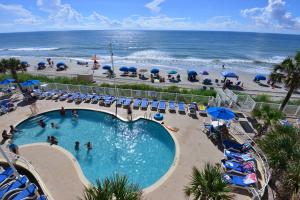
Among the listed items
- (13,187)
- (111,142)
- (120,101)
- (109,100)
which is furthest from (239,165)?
(109,100)

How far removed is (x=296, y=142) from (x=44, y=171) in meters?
13.1

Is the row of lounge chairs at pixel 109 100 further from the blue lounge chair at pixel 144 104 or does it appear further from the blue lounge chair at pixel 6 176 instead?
A: the blue lounge chair at pixel 6 176

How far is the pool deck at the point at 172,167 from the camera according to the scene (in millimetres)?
9633

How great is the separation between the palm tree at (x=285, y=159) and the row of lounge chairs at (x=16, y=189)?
1068 cm

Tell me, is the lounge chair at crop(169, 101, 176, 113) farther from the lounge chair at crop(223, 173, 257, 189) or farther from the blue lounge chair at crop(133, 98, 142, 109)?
the lounge chair at crop(223, 173, 257, 189)

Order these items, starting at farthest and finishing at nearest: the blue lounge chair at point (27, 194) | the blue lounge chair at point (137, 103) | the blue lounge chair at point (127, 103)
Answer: the blue lounge chair at point (127, 103), the blue lounge chair at point (137, 103), the blue lounge chair at point (27, 194)

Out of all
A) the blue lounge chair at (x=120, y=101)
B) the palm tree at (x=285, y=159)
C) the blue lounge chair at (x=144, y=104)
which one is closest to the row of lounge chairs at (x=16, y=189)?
the blue lounge chair at (x=120, y=101)

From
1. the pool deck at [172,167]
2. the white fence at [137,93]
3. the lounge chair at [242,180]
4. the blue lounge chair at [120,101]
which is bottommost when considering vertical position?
the pool deck at [172,167]

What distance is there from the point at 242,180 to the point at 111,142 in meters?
9.12

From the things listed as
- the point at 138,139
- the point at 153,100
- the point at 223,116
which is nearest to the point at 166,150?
the point at 138,139

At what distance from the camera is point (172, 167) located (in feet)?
36.7

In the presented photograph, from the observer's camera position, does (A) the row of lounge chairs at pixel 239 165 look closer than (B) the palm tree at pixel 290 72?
Yes

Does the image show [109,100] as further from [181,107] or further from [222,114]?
[222,114]

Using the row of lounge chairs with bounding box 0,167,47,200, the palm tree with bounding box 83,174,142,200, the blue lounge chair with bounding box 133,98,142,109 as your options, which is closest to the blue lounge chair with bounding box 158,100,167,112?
the blue lounge chair with bounding box 133,98,142,109
